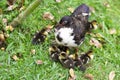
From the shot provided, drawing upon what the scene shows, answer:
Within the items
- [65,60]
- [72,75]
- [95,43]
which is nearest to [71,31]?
[65,60]

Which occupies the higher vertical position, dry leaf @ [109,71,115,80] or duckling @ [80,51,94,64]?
duckling @ [80,51,94,64]

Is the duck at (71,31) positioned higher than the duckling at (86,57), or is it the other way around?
the duck at (71,31)

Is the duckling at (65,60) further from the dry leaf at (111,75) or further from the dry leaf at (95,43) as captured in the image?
the dry leaf at (95,43)

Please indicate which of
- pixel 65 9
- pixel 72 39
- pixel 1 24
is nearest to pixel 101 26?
pixel 65 9

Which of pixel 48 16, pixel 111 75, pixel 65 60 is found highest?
pixel 48 16

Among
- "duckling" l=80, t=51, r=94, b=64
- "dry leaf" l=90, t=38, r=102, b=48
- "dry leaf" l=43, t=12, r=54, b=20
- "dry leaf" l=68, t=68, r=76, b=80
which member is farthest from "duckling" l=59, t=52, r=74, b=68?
"dry leaf" l=43, t=12, r=54, b=20

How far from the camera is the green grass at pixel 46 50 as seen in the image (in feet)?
14.7

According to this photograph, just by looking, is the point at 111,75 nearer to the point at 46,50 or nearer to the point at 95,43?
the point at 95,43

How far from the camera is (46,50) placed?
4.79 meters

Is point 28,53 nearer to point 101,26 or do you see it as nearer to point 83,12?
point 83,12

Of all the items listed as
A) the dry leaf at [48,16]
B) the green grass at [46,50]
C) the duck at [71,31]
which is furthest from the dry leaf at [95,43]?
the dry leaf at [48,16]

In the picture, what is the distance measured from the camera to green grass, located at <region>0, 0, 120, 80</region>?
449 cm

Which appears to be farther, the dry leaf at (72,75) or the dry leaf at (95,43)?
the dry leaf at (95,43)

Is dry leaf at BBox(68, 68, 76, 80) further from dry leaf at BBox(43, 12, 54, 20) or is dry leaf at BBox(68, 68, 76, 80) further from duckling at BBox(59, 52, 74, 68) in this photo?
dry leaf at BBox(43, 12, 54, 20)
